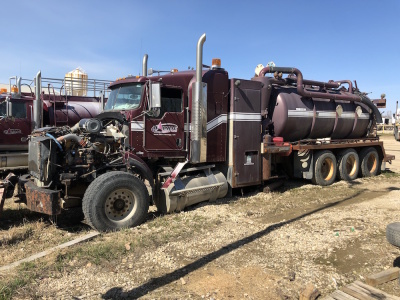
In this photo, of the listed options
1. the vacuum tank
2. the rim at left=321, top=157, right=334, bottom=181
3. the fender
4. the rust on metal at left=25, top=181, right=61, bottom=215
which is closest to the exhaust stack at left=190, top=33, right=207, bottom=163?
the fender

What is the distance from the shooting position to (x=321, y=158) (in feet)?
32.7

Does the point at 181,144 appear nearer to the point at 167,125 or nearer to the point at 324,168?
the point at 167,125

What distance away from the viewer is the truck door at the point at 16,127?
384 inches

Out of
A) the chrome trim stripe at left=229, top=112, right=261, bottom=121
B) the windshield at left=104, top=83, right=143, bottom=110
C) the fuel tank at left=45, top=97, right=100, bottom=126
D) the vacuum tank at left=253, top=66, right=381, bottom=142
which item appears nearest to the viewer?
the windshield at left=104, top=83, right=143, bottom=110

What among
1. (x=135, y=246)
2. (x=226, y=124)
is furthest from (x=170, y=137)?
(x=135, y=246)

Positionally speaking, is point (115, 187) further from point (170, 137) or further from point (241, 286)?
point (241, 286)

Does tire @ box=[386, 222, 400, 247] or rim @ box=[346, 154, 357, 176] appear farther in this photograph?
rim @ box=[346, 154, 357, 176]

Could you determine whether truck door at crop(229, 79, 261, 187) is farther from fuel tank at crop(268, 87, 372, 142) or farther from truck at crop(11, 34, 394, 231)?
fuel tank at crop(268, 87, 372, 142)

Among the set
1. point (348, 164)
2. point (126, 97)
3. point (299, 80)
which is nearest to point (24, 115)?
point (126, 97)

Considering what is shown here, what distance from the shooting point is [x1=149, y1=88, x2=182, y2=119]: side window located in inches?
269

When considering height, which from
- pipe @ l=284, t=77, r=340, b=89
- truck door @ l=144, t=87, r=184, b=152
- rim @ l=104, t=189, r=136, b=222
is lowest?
rim @ l=104, t=189, r=136, b=222

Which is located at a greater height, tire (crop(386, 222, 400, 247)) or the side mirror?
the side mirror

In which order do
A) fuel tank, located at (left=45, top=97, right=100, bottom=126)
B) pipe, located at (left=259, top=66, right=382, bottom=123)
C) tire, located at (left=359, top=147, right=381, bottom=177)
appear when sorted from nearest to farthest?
1. pipe, located at (left=259, top=66, right=382, bottom=123)
2. fuel tank, located at (left=45, top=97, right=100, bottom=126)
3. tire, located at (left=359, top=147, right=381, bottom=177)

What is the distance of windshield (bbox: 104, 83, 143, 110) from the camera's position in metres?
6.68
